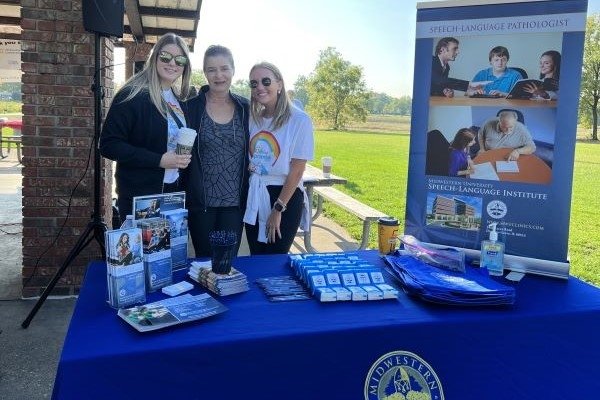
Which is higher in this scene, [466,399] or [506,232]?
[506,232]

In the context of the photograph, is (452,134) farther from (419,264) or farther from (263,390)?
(263,390)

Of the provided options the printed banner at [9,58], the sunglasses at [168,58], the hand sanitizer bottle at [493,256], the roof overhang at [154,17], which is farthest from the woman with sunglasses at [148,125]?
the printed banner at [9,58]

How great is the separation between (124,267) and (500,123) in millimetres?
1620

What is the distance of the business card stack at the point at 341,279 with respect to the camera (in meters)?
1.82

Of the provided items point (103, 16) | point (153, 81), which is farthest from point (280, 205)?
point (103, 16)

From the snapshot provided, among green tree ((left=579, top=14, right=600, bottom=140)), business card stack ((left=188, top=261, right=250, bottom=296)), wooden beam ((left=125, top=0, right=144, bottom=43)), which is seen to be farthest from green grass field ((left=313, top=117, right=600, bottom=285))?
green tree ((left=579, top=14, right=600, bottom=140))

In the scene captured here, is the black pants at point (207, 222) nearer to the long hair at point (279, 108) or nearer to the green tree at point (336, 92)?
the long hair at point (279, 108)

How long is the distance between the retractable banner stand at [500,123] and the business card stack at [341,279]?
0.57 m

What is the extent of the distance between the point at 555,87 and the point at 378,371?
4.56 ft

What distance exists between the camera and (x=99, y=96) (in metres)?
3.21

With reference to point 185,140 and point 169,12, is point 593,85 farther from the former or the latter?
point 185,140

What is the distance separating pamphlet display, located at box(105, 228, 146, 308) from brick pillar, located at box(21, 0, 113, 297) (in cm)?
208

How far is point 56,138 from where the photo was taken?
12.3 feet

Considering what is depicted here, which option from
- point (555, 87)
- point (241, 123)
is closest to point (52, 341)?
point (241, 123)
